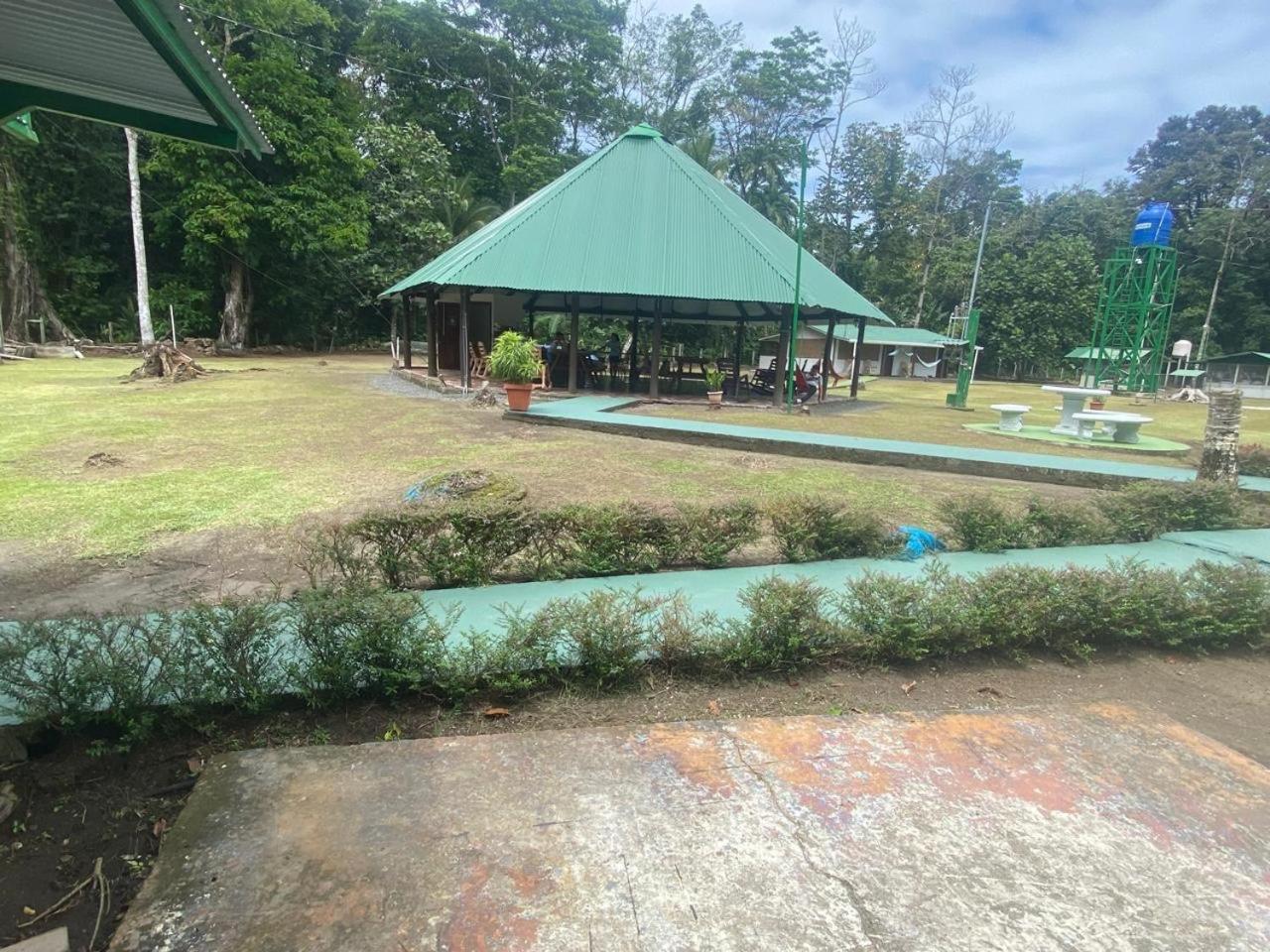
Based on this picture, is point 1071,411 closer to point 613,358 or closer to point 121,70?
point 613,358

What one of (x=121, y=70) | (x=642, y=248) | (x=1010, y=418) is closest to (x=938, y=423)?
(x=1010, y=418)

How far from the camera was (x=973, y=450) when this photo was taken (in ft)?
34.3

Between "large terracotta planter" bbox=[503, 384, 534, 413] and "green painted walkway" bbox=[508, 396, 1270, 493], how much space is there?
0.63 feet

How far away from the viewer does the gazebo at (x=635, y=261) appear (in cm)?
1582

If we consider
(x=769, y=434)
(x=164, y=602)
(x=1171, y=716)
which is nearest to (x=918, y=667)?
(x=1171, y=716)

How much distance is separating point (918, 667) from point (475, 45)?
41498 mm

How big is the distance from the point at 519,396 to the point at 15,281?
24.8 m

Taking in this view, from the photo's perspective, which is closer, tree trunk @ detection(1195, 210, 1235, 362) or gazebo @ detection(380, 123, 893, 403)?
gazebo @ detection(380, 123, 893, 403)

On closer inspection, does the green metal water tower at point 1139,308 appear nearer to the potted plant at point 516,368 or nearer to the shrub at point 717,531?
the potted plant at point 516,368

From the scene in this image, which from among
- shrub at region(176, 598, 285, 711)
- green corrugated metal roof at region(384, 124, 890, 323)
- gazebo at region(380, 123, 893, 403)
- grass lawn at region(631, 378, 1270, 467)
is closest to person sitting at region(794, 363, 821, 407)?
grass lawn at region(631, 378, 1270, 467)

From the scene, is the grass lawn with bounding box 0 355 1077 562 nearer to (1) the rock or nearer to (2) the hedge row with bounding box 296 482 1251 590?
(2) the hedge row with bounding box 296 482 1251 590

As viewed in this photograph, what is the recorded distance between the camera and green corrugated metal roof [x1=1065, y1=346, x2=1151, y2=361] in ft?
111

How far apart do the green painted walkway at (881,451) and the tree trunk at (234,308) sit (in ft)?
72.7

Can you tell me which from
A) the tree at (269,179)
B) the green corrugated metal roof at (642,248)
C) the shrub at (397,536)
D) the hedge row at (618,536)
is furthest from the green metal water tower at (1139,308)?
the shrub at (397,536)
